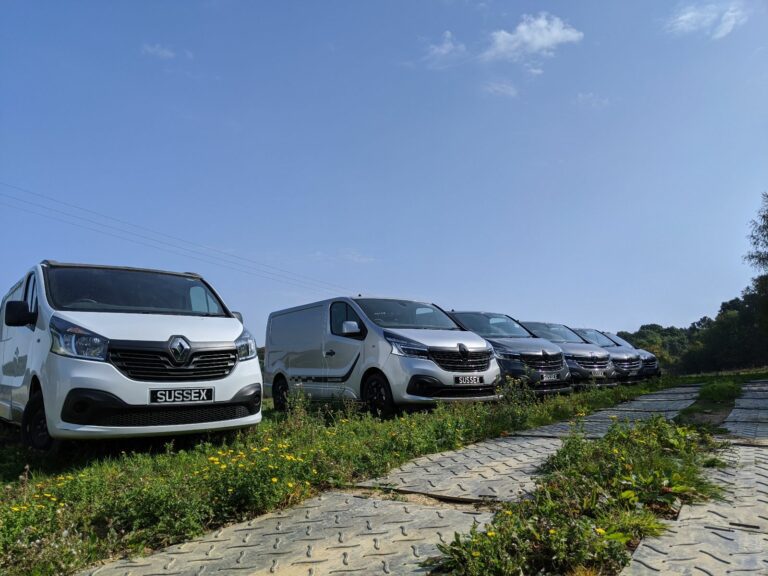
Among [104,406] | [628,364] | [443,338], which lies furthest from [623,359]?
[104,406]

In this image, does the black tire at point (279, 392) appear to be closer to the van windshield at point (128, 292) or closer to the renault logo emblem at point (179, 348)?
the van windshield at point (128, 292)

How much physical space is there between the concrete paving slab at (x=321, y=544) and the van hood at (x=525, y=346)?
23.2 ft

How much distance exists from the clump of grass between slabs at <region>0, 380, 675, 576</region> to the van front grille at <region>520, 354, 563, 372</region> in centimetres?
389

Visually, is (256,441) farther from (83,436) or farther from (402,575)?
(402,575)

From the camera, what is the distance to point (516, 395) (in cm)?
761

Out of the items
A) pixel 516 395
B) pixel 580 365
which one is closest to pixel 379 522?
pixel 516 395

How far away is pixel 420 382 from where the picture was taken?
787 cm

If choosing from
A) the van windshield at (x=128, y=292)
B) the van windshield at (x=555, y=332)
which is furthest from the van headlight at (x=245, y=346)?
the van windshield at (x=555, y=332)

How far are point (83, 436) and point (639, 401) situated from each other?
30.7 feet

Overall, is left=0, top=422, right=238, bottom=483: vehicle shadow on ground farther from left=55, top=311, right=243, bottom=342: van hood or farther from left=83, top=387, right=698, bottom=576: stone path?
left=83, top=387, right=698, bottom=576: stone path

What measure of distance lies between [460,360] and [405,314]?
1478mm

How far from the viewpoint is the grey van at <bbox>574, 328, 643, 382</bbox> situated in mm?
15086

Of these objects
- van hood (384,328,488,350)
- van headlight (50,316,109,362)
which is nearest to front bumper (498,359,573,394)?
van hood (384,328,488,350)

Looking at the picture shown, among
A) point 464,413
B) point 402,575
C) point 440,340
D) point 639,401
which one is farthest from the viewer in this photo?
point 639,401
